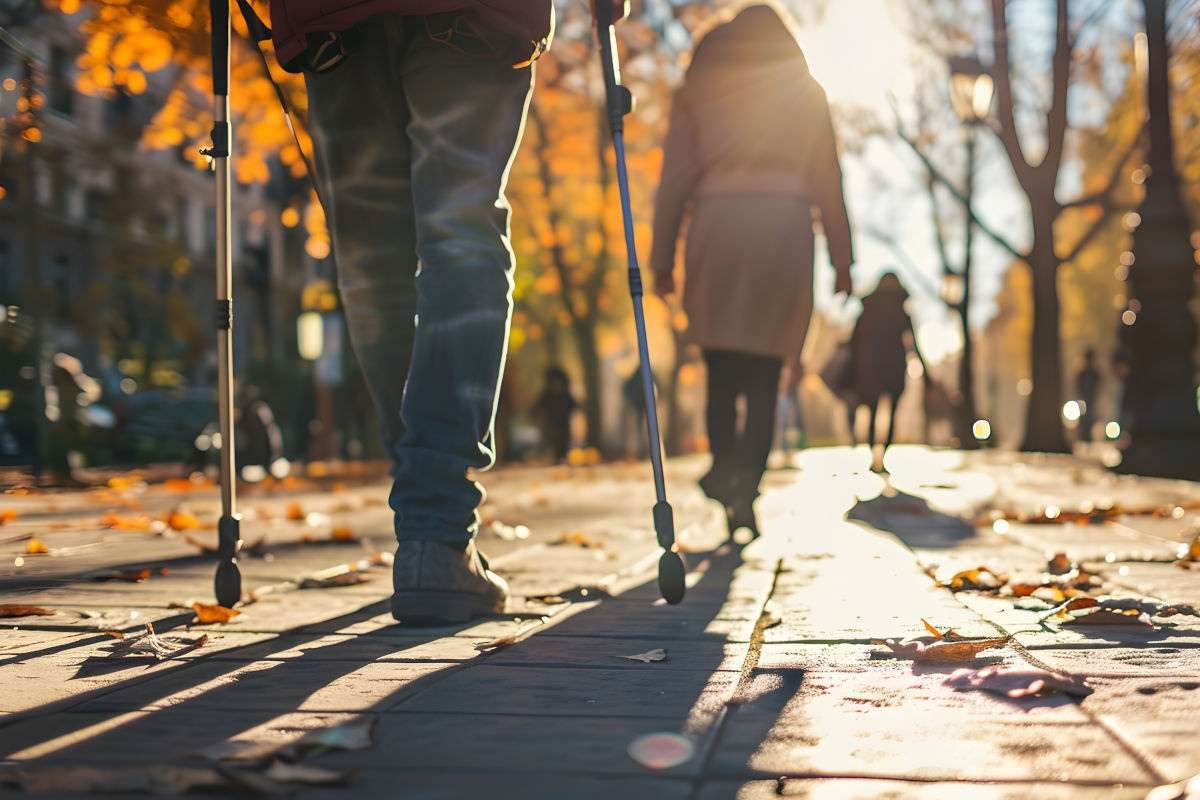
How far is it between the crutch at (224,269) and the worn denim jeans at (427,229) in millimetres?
266

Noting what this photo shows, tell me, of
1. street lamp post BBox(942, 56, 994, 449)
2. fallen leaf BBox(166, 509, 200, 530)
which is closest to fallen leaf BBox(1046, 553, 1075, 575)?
fallen leaf BBox(166, 509, 200, 530)

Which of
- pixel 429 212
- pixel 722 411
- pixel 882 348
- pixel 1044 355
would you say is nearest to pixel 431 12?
pixel 429 212

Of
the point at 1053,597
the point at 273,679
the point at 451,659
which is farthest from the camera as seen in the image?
the point at 1053,597

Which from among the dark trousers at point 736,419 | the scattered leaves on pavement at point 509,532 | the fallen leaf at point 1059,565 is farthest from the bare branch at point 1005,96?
the fallen leaf at point 1059,565

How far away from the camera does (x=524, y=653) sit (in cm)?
291

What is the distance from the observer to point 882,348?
1428 centimetres

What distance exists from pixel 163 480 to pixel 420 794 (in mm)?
16807

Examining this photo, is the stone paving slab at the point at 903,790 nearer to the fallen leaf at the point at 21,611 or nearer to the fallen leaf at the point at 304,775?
the fallen leaf at the point at 304,775

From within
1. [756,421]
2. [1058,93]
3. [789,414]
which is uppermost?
[1058,93]

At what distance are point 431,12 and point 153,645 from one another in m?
1.46

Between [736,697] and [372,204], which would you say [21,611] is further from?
[736,697]

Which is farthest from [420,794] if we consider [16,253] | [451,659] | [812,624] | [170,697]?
[16,253]

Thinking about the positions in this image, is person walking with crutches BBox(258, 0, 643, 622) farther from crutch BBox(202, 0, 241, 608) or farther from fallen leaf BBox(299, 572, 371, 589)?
fallen leaf BBox(299, 572, 371, 589)

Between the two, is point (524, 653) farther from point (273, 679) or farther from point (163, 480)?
point (163, 480)
